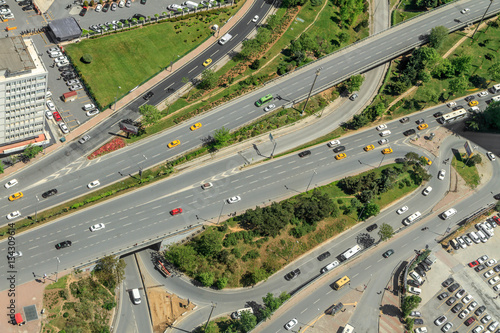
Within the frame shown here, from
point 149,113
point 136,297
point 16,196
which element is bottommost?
point 136,297

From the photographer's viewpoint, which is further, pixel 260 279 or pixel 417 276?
pixel 417 276

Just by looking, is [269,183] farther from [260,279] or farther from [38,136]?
[38,136]

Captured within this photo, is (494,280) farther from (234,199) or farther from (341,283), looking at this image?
(234,199)

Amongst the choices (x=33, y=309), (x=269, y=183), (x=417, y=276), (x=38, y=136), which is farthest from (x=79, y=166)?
(x=417, y=276)

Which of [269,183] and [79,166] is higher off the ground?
[79,166]

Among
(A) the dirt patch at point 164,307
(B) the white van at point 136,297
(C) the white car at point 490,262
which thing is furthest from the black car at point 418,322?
(B) the white van at point 136,297

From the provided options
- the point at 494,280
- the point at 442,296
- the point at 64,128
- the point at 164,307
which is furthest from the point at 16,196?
the point at 494,280

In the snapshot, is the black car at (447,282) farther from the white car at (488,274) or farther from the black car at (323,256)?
the black car at (323,256)
